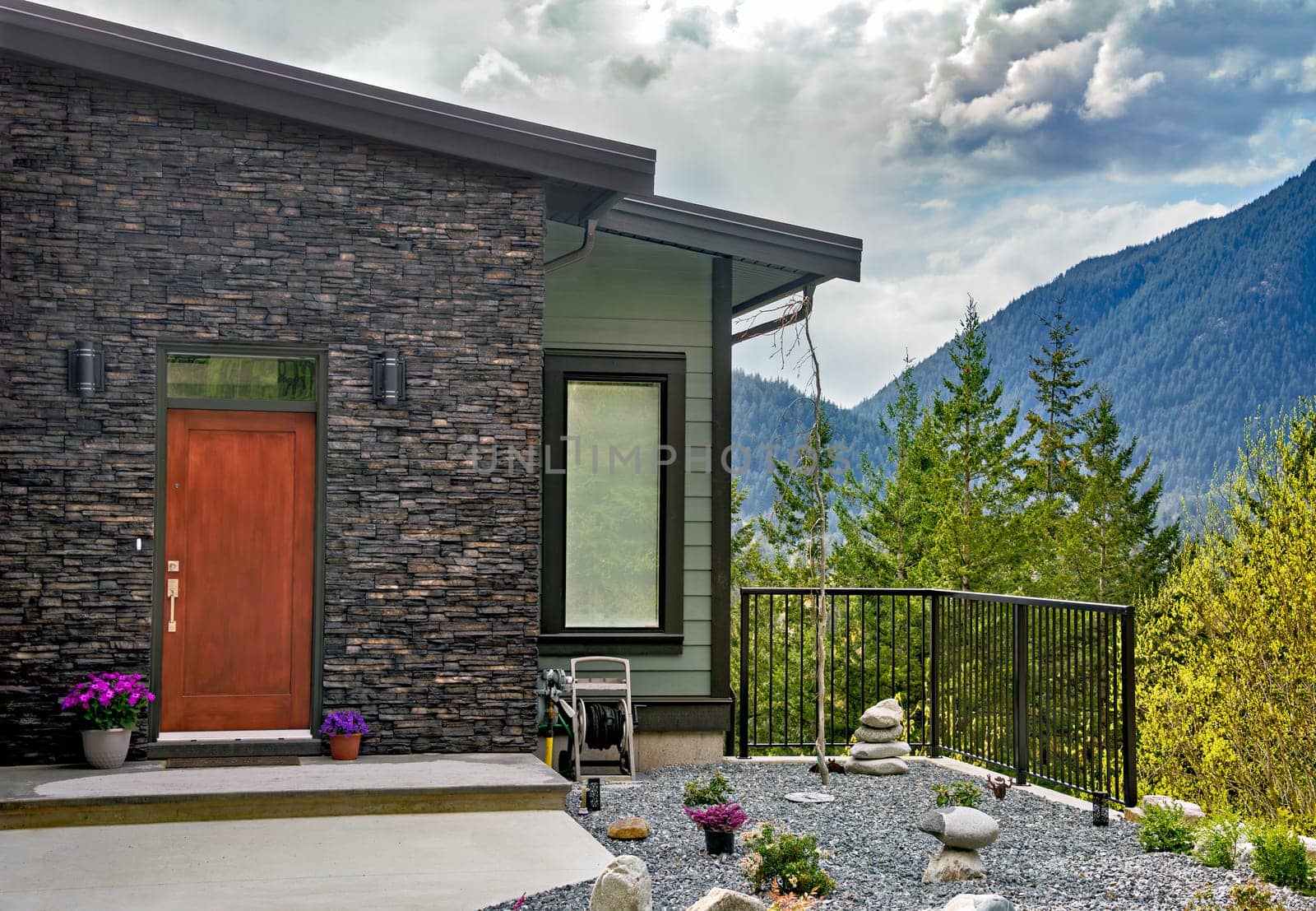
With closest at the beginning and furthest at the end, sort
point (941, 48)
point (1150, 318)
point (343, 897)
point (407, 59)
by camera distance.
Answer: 1. point (343, 897)
2. point (407, 59)
3. point (941, 48)
4. point (1150, 318)

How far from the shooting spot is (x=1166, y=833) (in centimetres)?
516

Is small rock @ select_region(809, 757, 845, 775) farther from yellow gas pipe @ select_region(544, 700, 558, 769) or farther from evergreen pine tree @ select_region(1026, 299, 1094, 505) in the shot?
evergreen pine tree @ select_region(1026, 299, 1094, 505)

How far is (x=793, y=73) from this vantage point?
5147 centimetres

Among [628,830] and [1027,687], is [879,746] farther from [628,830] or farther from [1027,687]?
[628,830]

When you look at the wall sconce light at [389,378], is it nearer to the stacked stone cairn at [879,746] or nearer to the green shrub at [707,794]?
the green shrub at [707,794]

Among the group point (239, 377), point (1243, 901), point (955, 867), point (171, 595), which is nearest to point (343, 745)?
point (171, 595)

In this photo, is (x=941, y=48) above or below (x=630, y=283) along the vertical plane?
above

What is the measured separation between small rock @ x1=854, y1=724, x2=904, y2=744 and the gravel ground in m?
0.41

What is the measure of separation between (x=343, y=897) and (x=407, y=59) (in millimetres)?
38317

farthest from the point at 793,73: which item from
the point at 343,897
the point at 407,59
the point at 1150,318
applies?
the point at 343,897

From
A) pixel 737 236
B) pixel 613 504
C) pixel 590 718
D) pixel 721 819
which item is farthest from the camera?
pixel 613 504

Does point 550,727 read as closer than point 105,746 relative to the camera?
No

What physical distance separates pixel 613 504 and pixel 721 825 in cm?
314

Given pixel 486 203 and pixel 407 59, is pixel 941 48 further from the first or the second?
pixel 486 203
